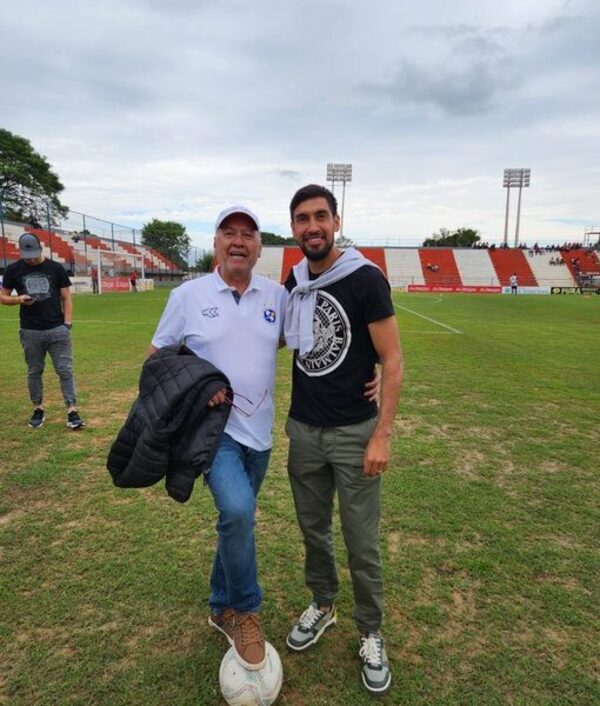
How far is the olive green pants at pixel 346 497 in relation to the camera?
2.32 m

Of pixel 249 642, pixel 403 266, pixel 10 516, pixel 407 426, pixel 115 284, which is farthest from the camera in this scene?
pixel 403 266

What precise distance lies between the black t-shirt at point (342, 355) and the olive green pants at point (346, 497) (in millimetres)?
81

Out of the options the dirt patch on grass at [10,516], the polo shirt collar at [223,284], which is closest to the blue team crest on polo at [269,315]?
the polo shirt collar at [223,284]

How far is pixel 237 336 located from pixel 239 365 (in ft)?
0.44

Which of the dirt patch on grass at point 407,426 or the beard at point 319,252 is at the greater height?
the beard at point 319,252

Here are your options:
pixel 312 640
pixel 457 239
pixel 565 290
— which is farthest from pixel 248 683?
pixel 457 239

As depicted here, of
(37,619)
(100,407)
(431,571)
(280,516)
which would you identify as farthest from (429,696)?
(100,407)

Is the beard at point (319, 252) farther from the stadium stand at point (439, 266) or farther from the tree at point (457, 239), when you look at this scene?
the tree at point (457, 239)

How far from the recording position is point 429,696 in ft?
7.19

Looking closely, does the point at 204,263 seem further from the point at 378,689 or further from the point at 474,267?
the point at 378,689

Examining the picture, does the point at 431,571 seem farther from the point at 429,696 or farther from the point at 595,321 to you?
the point at 595,321

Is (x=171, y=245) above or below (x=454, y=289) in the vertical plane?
above

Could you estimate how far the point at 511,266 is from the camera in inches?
2050

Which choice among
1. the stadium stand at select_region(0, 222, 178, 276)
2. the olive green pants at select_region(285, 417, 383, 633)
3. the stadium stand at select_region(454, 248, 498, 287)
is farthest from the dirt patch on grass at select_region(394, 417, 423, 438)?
→ the stadium stand at select_region(454, 248, 498, 287)
